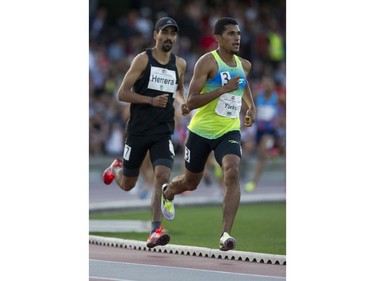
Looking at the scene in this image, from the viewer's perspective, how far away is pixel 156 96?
11.0 m

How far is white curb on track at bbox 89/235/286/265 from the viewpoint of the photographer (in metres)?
10.1

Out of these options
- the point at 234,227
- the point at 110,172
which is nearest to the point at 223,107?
the point at 110,172

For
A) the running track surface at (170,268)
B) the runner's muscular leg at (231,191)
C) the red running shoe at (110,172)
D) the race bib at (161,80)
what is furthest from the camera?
the red running shoe at (110,172)

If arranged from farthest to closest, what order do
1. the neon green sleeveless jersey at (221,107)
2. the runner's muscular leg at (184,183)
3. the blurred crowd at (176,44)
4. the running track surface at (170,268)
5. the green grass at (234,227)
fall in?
the blurred crowd at (176,44)
the green grass at (234,227)
the runner's muscular leg at (184,183)
the neon green sleeveless jersey at (221,107)
the running track surface at (170,268)

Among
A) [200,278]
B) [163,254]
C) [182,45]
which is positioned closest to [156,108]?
[163,254]

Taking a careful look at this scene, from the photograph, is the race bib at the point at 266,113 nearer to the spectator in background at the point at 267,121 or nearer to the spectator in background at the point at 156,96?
the spectator in background at the point at 267,121

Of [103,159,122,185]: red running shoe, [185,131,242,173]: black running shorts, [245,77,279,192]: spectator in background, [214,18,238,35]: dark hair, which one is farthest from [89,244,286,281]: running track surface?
[245,77,279,192]: spectator in background

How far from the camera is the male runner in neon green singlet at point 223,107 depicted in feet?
34.3

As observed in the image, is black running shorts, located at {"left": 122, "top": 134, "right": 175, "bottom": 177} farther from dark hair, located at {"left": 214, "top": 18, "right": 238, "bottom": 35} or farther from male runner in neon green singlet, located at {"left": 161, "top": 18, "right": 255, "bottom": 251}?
dark hair, located at {"left": 214, "top": 18, "right": 238, "bottom": 35}

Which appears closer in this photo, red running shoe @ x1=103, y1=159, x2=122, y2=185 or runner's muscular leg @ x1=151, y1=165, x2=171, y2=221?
runner's muscular leg @ x1=151, y1=165, x2=171, y2=221

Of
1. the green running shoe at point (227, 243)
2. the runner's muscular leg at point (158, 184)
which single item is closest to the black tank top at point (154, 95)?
the runner's muscular leg at point (158, 184)

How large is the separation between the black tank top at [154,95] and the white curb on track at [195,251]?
3.48ft

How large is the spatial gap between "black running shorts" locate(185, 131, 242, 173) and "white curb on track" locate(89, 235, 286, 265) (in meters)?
0.74
